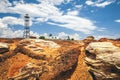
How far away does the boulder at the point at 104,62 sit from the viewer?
65.9 ft

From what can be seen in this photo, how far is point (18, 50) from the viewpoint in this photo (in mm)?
29781

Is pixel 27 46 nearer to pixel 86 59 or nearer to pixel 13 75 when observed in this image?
pixel 13 75

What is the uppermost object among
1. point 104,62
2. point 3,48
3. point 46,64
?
point 3,48

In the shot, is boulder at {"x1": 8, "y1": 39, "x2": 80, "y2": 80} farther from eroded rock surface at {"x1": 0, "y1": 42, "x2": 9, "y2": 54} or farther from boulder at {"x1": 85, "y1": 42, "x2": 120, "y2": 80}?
eroded rock surface at {"x1": 0, "y1": 42, "x2": 9, "y2": 54}

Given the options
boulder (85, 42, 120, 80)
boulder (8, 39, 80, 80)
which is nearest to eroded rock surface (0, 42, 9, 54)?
boulder (8, 39, 80, 80)

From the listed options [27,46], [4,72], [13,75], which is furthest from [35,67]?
[27,46]

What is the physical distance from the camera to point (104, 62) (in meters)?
20.7

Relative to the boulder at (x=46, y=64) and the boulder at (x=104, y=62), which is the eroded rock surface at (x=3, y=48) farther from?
the boulder at (x=104, y=62)

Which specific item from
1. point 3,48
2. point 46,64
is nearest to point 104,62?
point 46,64

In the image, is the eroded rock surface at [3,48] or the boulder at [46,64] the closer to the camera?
the boulder at [46,64]

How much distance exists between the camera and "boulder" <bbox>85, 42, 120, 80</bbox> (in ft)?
65.9

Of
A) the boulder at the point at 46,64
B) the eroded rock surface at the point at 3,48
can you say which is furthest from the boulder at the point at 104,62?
the eroded rock surface at the point at 3,48

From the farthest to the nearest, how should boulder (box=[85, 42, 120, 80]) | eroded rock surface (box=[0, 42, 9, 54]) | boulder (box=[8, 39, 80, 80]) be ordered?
eroded rock surface (box=[0, 42, 9, 54]) < boulder (box=[8, 39, 80, 80]) < boulder (box=[85, 42, 120, 80])

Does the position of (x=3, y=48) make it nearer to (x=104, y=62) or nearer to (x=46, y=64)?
(x=46, y=64)
